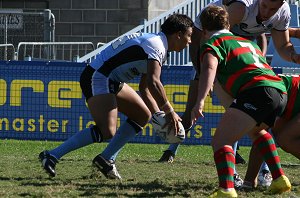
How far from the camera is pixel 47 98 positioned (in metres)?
13.8

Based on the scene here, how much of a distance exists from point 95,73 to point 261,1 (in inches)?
67.8

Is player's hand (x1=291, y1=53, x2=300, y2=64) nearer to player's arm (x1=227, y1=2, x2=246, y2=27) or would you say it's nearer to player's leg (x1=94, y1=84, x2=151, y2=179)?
player's arm (x1=227, y1=2, x2=246, y2=27)

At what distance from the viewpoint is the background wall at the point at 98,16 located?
794 inches

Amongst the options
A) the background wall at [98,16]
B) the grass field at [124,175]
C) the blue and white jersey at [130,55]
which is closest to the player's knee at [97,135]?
the grass field at [124,175]

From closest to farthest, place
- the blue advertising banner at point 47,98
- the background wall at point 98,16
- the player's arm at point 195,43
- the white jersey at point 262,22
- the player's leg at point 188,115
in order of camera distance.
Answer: the white jersey at point 262,22 → the player's arm at point 195,43 → the player's leg at point 188,115 → the blue advertising banner at point 47,98 → the background wall at point 98,16

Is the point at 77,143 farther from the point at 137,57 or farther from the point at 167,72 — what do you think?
the point at 167,72

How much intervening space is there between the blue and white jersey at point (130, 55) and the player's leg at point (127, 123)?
0.24 meters

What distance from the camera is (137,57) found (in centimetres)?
882

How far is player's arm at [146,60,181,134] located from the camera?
847 centimetres

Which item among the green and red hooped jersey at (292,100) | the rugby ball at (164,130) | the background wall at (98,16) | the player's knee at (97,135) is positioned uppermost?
the green and red hooped jersey at (292,100)

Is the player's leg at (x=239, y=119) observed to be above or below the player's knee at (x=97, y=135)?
above

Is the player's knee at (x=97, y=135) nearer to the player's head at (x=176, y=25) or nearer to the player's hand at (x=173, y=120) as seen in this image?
the player's hand at (x=173, y=120)

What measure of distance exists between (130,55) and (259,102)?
6.04ft

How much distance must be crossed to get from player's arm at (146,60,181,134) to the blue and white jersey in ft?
0.32
